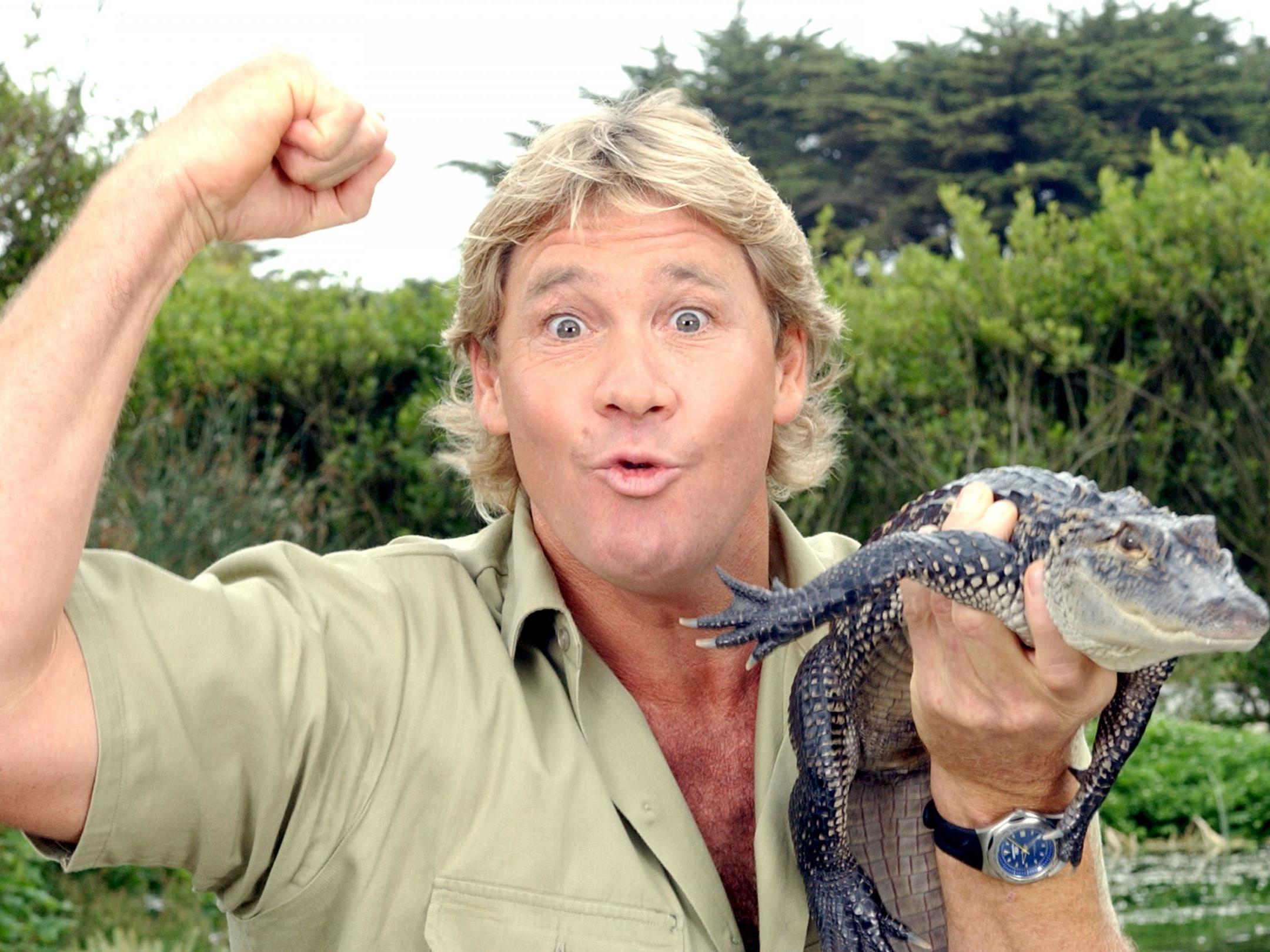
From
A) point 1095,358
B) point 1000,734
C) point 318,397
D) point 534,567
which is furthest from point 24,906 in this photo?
point 1095,358

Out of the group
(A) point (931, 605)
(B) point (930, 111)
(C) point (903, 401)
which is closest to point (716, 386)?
(A) point (931, 605)

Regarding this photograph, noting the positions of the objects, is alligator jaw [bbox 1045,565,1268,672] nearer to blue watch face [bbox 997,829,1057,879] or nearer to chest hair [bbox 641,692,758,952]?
blue watch face [bbox 997,829,1057,879]

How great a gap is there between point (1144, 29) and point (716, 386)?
80.6 feet

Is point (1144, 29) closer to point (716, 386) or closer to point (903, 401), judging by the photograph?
point (903, 401)

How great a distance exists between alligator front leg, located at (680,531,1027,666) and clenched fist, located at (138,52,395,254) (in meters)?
0.88

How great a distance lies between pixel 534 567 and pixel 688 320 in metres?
0.51

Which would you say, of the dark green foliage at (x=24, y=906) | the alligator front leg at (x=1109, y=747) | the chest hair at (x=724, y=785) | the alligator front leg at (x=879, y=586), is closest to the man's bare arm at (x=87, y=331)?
the alligator front leg at (x=879, y=586)

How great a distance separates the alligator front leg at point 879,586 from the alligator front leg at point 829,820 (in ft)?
0.36

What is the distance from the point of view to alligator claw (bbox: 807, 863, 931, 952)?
2.41 metres

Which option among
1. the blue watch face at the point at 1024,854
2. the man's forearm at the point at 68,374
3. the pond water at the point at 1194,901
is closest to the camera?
the man's forearm at the point at 68,374

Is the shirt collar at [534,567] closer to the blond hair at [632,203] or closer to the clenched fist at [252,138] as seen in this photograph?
the blond hair at [632,203]

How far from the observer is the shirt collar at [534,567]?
2.49 meters

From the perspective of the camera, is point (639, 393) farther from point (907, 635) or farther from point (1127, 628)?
point (1127, 628)

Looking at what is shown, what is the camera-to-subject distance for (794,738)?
A: 2.49 m
